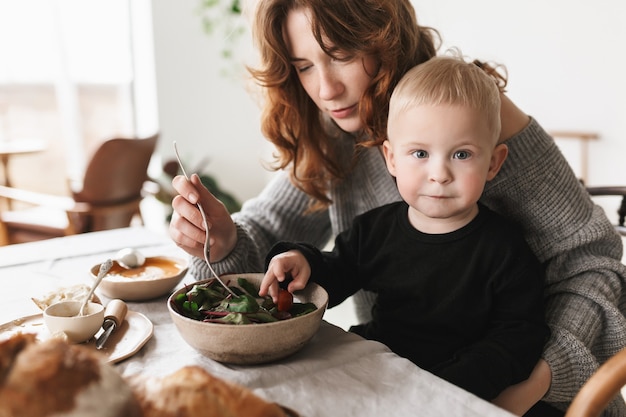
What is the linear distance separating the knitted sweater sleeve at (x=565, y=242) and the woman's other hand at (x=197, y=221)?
0.51 metres

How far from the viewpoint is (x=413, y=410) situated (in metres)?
0.75

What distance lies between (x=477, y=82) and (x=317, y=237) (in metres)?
0.69

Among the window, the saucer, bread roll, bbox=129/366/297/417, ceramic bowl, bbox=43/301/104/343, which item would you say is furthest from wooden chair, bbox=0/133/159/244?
bread roll, bbox=129/366/297/417

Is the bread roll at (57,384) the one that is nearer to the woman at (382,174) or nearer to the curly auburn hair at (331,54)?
the woman at (382,174)

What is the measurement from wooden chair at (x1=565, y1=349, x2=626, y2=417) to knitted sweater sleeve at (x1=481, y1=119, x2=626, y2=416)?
39 centimetres

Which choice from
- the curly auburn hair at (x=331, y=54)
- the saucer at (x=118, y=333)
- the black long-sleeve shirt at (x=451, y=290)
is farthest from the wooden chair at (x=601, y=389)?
the curly auburn hair at (x=331, y=54)

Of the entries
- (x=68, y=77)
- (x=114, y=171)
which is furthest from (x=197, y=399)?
(x=68, y=77)

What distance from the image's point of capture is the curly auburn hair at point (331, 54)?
1.26 meters

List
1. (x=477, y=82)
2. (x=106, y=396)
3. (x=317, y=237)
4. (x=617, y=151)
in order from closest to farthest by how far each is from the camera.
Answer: (x=106, y=396)
(x=477, y=82)
(x=317, y=237)
(x=617, y=151)

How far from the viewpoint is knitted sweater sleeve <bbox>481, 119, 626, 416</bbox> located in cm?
115

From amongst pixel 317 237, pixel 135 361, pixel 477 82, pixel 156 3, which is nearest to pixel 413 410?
pixel 135 361

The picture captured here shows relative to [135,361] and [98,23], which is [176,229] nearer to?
[135,361]

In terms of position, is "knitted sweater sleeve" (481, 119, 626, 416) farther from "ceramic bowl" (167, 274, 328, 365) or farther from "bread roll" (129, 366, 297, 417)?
"bread roll" (129, 366, 297, 417)

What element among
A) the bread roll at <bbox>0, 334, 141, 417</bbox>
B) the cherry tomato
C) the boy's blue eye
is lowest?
the cherry tomato
